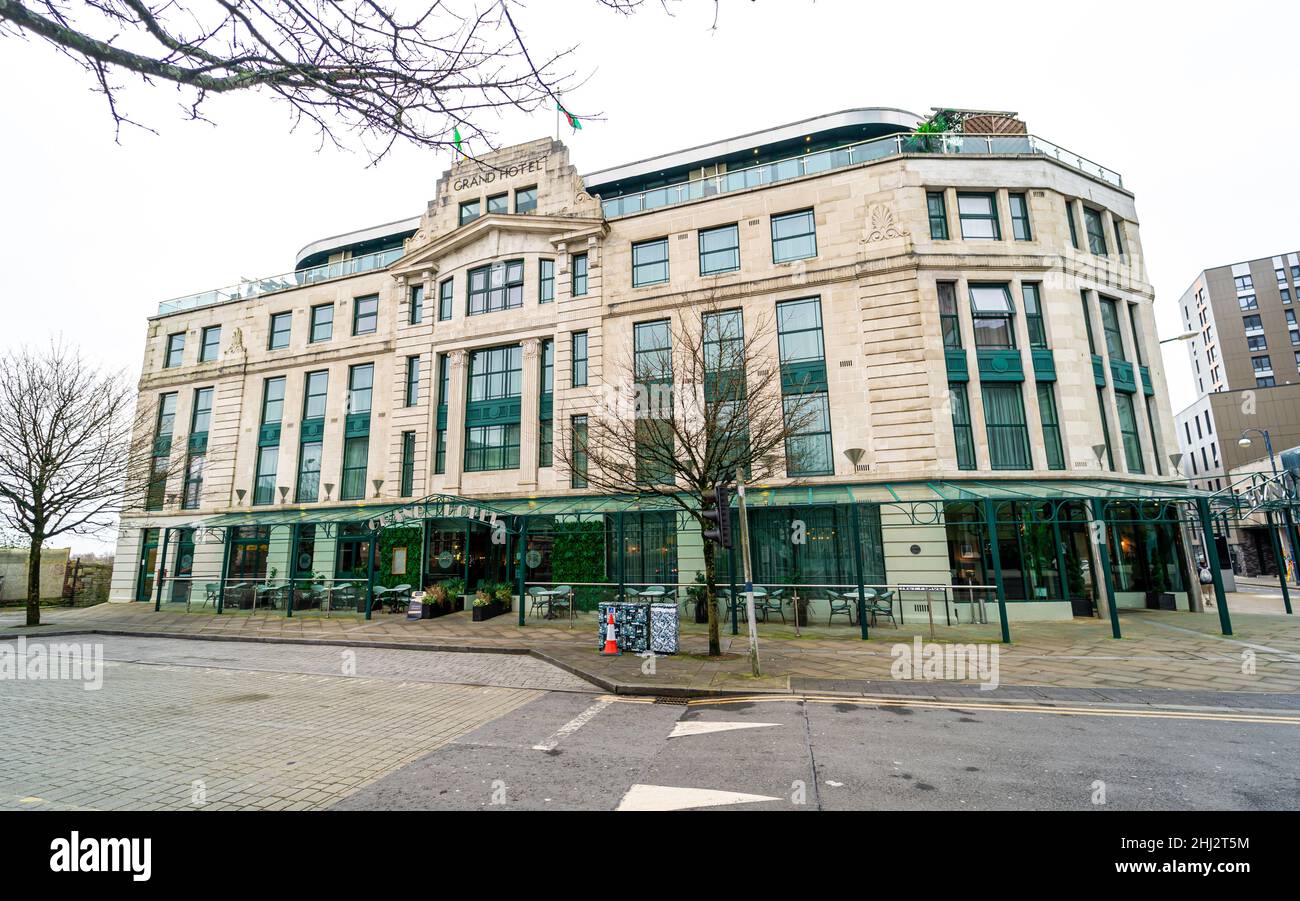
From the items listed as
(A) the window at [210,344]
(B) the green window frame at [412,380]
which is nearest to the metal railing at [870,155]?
(B) the green window frame at [412,380]

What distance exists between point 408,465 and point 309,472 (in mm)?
5807

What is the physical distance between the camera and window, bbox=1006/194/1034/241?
18.6 meters

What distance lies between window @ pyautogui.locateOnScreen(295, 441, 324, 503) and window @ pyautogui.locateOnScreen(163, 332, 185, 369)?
11.3m

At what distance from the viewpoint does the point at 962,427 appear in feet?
56.5

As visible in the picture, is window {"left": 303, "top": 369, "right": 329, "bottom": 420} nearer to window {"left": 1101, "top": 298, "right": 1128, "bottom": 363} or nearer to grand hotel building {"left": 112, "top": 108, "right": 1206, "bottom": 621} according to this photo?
grand hotel building {"left": 112, "top": 108, "right": 1206, "bottom": 621}

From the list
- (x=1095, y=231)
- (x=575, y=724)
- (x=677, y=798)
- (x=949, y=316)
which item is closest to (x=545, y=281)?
(x=949, y=316)

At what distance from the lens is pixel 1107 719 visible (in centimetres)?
675

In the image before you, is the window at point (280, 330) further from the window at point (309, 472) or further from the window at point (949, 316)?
the window at point (949, 316)

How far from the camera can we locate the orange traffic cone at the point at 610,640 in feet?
37.4

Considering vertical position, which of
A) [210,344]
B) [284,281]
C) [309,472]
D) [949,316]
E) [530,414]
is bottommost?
[309,472]

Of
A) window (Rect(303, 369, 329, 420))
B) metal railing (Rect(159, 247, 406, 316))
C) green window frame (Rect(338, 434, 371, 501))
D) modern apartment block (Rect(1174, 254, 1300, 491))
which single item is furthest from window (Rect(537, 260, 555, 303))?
modern apartment block (Rect(1174, 254, 1300, 491))

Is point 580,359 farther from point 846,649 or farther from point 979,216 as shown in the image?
point 979,216
